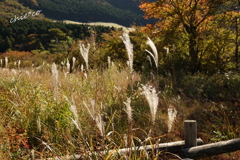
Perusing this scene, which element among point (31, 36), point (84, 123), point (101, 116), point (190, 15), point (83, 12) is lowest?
point (84, 123)

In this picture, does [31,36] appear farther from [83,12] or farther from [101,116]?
[83,12]

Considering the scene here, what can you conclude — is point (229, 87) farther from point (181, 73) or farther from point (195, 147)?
point (195, 147)

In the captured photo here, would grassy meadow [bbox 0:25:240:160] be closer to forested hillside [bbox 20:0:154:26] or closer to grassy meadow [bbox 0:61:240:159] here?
grassy meadow [bbox 0:61:240:159]

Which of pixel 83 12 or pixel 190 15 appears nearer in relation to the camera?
pixel 190 15

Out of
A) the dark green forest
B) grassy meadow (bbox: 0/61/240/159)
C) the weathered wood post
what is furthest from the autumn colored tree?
the dark green forest

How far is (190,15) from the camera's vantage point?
9.22m

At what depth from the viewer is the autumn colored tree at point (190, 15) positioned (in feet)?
28.3

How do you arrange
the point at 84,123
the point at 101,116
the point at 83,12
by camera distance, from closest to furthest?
the point at 101,116 → the point at 84,123 → the point at 83,12

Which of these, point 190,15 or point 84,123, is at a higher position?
point 190,15

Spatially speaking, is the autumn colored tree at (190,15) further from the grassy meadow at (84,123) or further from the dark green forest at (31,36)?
the dark green forest at (31,36)

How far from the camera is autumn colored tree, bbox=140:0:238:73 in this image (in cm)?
862

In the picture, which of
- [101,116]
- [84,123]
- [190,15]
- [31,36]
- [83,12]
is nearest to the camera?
[101,116]

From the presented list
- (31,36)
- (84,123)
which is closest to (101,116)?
(84,123)

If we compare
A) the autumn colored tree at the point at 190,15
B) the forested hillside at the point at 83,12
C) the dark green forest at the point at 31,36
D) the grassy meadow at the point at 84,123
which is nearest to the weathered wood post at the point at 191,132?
the grassy meadow at the point at 84,123
